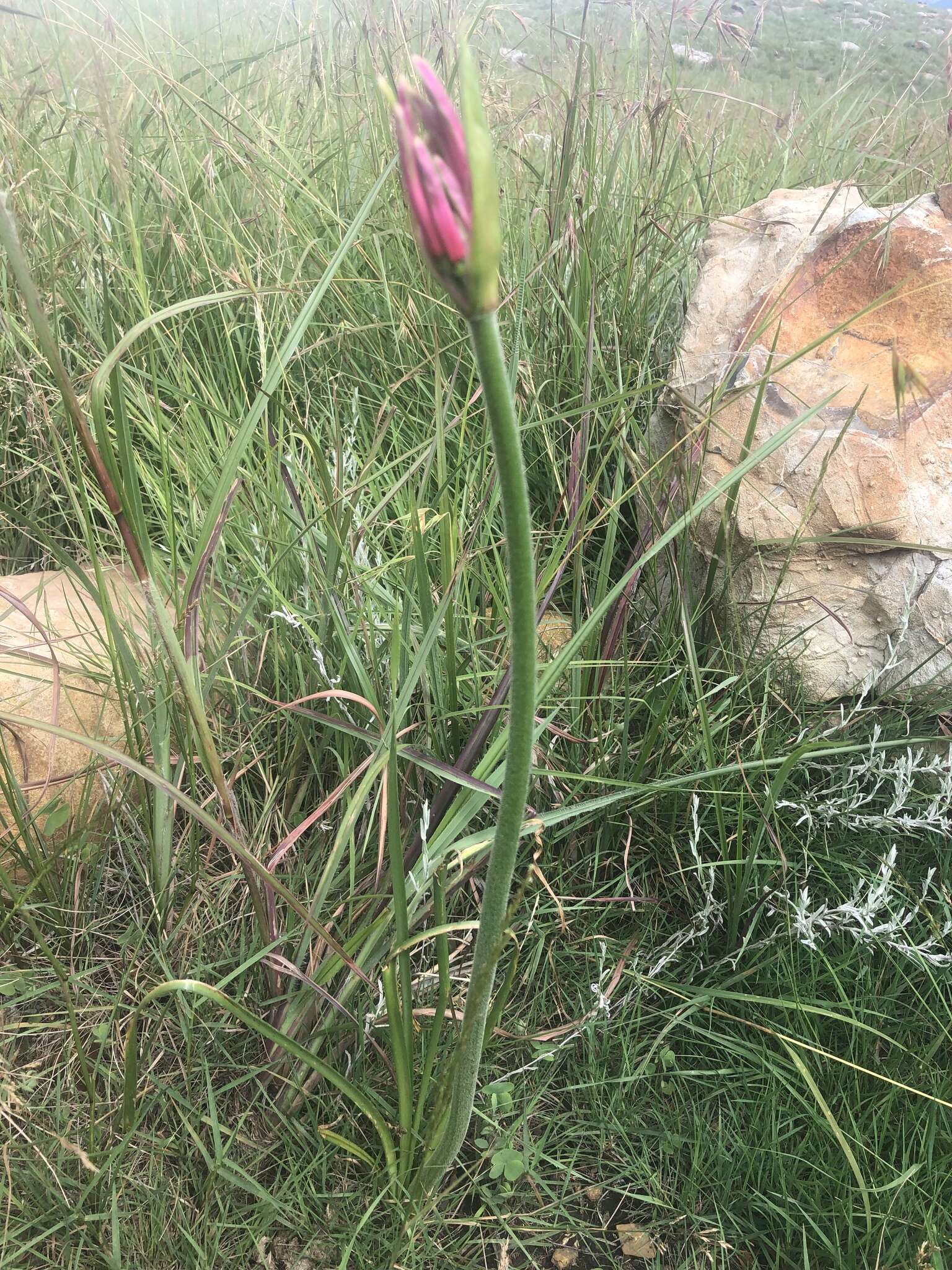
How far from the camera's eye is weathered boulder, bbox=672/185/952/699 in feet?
5.15

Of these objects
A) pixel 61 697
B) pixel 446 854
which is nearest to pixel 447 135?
pixel 446 854

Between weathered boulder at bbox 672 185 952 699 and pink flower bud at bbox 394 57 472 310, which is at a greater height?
pink flower bud at bbox 394 57 472 310

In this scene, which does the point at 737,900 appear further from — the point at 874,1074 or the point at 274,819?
the point at 274,819

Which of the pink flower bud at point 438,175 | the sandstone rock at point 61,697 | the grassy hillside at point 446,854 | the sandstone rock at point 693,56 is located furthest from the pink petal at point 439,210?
the sandstone rock at point 693,56

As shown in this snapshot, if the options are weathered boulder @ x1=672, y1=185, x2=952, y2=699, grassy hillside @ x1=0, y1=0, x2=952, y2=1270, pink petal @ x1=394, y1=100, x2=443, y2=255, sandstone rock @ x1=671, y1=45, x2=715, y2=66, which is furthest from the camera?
sandstone rock @ x1=671, y1=45, x2=715, y2=66

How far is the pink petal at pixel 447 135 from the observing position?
454 millimetres

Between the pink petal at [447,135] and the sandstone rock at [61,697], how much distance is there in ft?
3.29

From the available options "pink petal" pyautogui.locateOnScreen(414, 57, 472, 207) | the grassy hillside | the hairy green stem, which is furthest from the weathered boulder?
"pink petal" pyautogui.locateOnScreen(414, 57, 472, 207)

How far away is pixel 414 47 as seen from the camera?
2.68 m

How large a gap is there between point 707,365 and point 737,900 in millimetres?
1007

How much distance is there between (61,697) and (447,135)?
1296mm

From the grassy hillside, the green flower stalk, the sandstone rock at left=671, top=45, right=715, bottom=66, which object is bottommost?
the grassy hillside

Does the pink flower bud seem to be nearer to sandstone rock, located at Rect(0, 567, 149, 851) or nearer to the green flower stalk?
the green flower stalk

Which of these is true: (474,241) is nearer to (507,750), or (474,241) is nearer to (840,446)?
(507,750)
